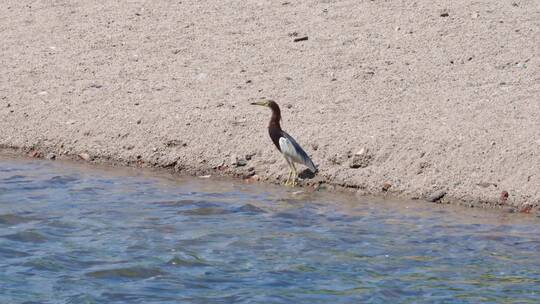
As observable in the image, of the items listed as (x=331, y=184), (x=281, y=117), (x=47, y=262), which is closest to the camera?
(x=47, y=262)

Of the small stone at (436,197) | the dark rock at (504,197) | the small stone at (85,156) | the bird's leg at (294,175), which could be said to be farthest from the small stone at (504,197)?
the small stone at (85,156)

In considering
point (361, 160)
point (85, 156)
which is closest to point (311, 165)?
point (361, 160)

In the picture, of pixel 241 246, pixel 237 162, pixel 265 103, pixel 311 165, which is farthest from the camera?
pixel 265 103

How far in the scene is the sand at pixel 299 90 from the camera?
32.0 ft

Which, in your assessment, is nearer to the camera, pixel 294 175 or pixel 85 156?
pixel 294 175

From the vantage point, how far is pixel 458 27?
1238 centimetres

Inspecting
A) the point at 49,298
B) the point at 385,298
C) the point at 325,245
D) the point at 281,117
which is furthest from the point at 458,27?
the point at 49,298

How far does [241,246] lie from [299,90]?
370cm

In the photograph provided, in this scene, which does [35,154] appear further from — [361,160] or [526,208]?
[526,208]

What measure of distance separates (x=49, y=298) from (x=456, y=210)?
3712 mm

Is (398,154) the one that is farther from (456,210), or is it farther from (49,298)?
(49,298)

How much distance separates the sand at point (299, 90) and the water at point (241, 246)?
530mm

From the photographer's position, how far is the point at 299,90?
37.5 feet

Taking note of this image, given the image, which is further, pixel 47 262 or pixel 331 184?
pixel 331 184
